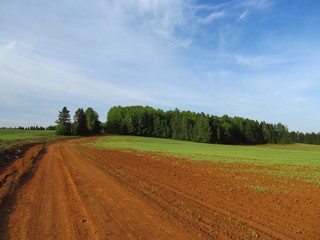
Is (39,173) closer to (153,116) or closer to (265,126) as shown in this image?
(153,116)

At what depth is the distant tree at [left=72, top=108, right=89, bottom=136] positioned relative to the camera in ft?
299

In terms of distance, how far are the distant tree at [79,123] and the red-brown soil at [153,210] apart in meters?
81.2

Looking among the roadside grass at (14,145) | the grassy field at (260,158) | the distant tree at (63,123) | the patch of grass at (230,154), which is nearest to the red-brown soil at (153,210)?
the grassy field at (260,158)

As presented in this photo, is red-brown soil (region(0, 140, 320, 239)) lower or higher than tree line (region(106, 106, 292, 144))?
lower

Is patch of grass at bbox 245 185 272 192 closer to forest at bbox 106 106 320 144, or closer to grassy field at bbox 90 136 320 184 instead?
grassy field at bbox 90 136 320 184

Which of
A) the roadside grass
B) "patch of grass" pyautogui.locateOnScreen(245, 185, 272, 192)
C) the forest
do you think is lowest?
"patch of grass" pyautogui.locateOnScreen(245, 185, 272, 192)

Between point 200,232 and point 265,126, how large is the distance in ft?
439

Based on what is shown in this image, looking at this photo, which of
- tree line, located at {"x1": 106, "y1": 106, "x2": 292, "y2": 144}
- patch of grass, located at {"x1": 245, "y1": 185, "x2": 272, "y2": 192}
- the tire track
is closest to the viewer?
the tire track

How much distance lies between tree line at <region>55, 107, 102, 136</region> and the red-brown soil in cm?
8006

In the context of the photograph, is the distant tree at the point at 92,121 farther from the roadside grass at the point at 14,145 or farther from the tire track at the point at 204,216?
the tire track at the point at 204,216

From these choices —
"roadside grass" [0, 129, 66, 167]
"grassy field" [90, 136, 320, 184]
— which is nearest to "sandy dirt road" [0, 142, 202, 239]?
"roadside grass" [0, 129, 66, 167]

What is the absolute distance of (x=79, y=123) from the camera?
92.3 metres

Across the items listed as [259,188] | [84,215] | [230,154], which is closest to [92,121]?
[230,154]

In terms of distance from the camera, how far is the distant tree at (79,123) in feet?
299
